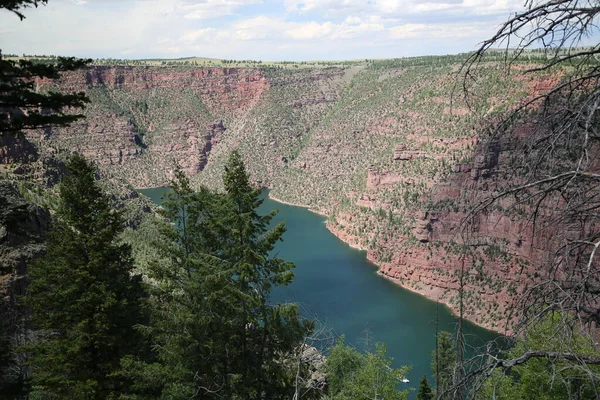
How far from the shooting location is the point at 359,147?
286 ft

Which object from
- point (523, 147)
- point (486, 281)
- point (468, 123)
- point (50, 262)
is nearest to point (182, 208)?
point (50, 262)

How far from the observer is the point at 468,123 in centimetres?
5775

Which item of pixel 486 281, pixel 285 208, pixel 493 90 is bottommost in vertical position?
pixel 285 208

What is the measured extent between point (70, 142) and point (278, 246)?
65373mm

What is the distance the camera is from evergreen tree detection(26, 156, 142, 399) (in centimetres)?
1138

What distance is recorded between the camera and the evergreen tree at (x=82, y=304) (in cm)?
1138

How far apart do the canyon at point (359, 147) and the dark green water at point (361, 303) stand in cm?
229

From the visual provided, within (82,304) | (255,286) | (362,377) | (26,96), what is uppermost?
(26,96)

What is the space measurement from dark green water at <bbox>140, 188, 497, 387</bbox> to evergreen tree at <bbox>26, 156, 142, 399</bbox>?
15.3 meters

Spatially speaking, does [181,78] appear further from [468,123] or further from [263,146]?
[468,123]

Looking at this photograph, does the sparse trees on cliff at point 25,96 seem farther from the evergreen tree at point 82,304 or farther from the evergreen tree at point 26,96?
the evergreen tree at point 82,304

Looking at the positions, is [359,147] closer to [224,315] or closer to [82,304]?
[224,315]

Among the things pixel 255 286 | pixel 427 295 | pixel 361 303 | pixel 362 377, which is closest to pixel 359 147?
pixel 427 295

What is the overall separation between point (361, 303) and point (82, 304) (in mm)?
36206
